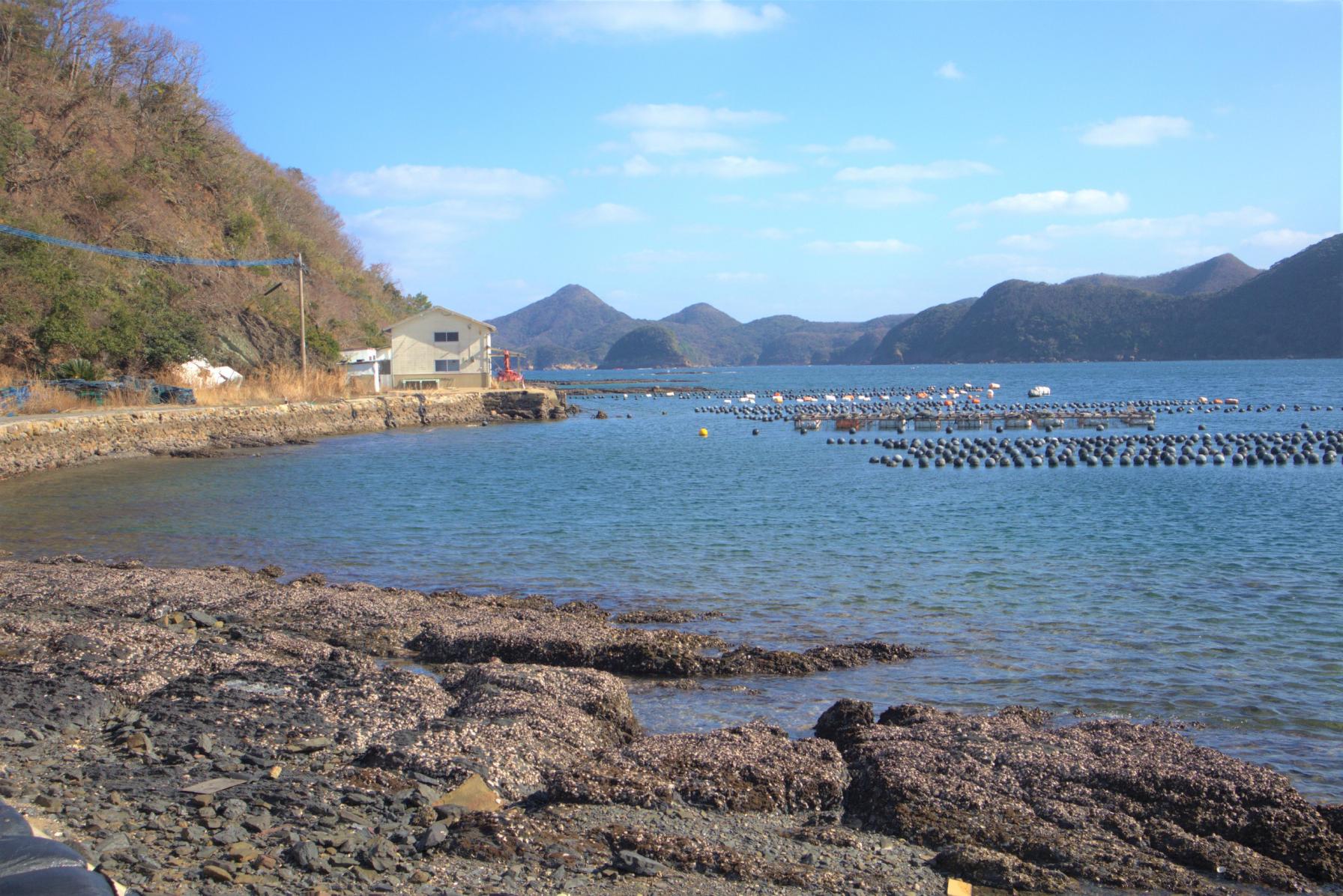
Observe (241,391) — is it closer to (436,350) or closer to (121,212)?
(121,212)

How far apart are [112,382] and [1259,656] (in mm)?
37548

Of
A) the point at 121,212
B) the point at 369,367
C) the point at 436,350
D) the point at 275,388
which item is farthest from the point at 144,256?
the point at 436,350

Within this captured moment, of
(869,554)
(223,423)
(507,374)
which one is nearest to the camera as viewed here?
(869,554)

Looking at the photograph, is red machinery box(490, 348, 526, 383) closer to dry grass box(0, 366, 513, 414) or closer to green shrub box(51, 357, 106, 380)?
dry grass box(0, 366, 513, 414)

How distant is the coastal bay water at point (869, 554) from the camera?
975 centimetres

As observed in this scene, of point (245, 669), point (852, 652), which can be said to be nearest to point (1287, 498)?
point (852, 652)

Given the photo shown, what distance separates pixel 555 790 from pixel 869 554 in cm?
1187

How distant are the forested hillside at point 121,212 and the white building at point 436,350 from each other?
Result: 2243 millimetres

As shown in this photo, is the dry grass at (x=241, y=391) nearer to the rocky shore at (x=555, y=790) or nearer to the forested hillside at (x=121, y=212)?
the forested hillside at (x=121, y=212)

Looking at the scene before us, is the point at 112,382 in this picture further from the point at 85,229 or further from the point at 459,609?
the point at 459,609

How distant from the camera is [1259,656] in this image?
35.9 ft

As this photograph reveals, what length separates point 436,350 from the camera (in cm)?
6425

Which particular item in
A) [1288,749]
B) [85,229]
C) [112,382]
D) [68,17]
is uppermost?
[68,17]

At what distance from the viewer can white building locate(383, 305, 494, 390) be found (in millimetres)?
63375
